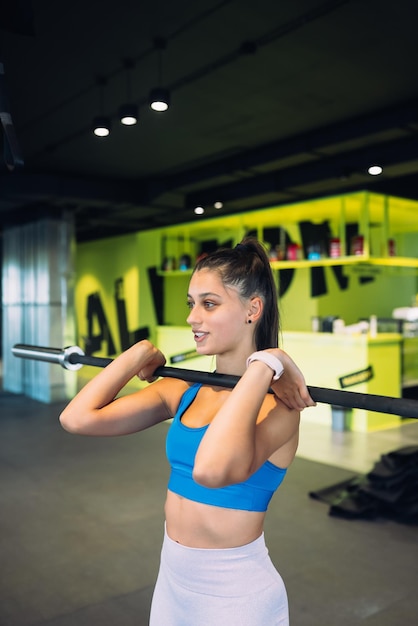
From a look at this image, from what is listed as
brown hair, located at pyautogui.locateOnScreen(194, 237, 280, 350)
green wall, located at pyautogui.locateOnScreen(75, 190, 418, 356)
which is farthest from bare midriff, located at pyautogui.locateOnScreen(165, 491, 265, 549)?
green wall, located at pyautogui.locateOnScreen(75, 190, 418, 356)

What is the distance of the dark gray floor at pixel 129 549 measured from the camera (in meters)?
2.66

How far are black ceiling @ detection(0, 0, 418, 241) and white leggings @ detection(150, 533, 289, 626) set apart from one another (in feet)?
3.65

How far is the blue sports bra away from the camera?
1.27m

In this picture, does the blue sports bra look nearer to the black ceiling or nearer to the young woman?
the young woman

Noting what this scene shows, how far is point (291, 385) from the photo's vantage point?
45.8 inches

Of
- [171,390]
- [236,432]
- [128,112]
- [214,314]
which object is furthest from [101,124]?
[236,432]

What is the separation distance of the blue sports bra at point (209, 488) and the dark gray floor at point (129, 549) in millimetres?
1578

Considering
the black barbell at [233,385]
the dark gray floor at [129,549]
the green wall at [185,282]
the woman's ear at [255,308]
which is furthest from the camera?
the green wall at [185,282]

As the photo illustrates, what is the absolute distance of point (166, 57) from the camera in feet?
13.2

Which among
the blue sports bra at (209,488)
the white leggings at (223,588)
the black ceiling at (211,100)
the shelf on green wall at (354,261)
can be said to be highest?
the black ceiling at (211,100)

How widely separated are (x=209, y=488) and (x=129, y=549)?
2.31m

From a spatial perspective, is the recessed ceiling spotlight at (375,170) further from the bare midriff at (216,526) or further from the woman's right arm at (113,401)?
the bare midriff at (216,526)

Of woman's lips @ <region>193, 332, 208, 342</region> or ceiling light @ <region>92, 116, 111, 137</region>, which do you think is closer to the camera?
woman's lips @ <region>193, 332, 208, 342</region>

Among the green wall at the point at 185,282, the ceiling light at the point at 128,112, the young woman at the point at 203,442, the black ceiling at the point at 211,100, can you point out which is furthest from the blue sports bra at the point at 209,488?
the green wall at the point at 185,282
